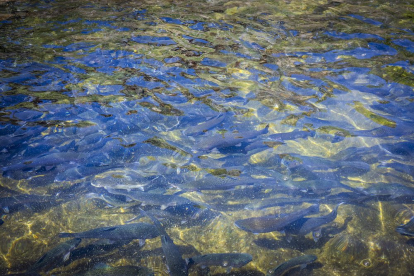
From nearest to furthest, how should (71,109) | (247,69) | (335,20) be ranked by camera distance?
1. (71,109)
2. (247,69)
3. (335,20)

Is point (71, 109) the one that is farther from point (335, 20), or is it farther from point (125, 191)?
point (335, 20)

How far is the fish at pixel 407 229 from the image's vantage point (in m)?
3.81

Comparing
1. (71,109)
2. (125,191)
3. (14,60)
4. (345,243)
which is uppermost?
(14,60)

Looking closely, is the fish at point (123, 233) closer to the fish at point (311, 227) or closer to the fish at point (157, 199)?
the fish at point (157, 199)

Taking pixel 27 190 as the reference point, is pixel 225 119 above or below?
above

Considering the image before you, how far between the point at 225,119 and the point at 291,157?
181 cm

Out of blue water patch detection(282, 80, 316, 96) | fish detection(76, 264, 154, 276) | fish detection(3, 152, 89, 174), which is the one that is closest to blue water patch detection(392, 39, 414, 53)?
blue water patch detection(282, 80, 316, 96)

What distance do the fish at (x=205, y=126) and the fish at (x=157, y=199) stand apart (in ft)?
5.48

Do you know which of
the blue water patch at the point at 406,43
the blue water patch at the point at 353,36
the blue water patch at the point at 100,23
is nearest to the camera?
the blue water patch at the point at 406,43

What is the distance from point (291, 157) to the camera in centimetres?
526

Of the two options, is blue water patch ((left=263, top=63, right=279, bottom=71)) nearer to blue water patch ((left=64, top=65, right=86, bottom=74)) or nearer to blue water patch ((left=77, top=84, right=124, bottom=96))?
blue water patch ((left=77, top=84, right=124, bottom=96))

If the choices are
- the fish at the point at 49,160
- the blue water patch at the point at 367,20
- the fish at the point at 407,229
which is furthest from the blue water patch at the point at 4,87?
the blue water patch at the point at 367,20

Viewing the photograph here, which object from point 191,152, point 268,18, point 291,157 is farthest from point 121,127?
point 268,18

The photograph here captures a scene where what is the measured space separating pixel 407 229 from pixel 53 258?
16.1ft
